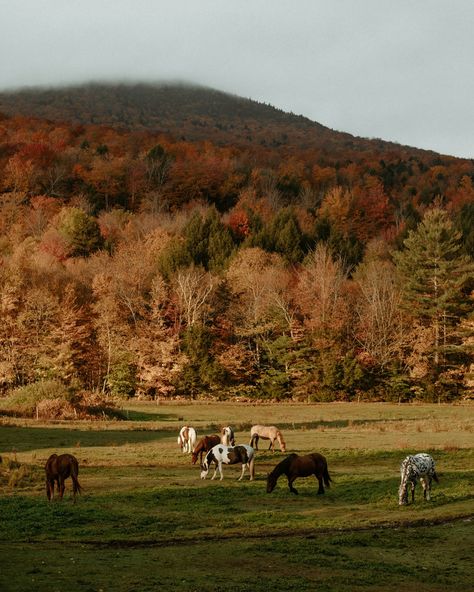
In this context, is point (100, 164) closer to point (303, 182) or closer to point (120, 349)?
point (303, 182)

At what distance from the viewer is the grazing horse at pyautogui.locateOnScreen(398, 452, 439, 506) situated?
21328mm

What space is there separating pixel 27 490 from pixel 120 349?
59.1m

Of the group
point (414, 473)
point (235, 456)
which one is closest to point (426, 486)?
point (414, 473)

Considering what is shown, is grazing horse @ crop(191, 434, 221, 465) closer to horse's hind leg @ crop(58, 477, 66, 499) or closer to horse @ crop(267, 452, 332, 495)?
horse @ crop(267, 452, 332, 495)

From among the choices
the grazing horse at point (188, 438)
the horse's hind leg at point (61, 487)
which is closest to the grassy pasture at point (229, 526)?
the horse's hind leg at point (61, 487)

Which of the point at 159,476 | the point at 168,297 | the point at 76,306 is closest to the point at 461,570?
the point at 159,476

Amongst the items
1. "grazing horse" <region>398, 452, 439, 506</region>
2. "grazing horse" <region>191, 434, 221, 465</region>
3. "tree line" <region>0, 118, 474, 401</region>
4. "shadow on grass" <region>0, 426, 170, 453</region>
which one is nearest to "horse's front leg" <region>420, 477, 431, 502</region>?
"grazing horse" <region>398, 452, 439, 506</region>

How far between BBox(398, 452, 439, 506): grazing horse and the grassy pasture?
399 millimetres

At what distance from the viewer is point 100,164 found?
148m

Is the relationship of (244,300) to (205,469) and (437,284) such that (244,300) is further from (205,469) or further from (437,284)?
(205,469)

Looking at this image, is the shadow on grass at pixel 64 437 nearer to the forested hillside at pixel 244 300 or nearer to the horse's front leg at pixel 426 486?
the forested hillside at pixel 244 300

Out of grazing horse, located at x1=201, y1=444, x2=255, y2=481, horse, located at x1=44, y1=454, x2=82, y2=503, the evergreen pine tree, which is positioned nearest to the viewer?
horse, located at x1=44, y1=454, x2=82, y2=503

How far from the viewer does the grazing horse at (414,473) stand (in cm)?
2133

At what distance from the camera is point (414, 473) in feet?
70.8
